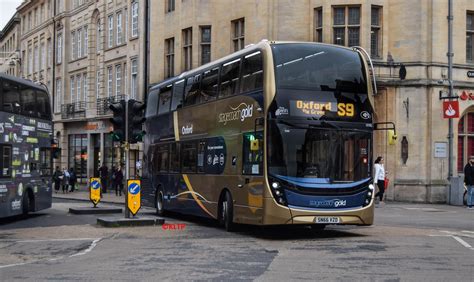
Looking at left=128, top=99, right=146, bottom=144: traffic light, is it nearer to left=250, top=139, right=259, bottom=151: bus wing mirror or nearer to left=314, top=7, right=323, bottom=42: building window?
left=250, top=139, right=259, bottom=151: bus wing mirror

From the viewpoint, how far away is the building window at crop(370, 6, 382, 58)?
103 feet

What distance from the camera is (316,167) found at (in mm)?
14930

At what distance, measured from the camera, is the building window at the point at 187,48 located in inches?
1505

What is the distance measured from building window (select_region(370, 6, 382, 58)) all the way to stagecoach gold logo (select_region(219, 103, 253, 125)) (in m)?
15.5

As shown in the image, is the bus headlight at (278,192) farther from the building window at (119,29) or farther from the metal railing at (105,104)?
the building window at (119,29)

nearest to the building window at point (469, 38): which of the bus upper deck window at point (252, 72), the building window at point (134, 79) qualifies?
the bus upper deck window at point (252, 72)

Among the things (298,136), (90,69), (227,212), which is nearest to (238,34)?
(227,212)

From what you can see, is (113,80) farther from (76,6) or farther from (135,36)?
(76,6)

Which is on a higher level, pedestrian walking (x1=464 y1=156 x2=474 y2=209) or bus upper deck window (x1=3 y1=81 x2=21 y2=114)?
bus upper deck window (x1=3 y1=81 x2=21 y2=114)

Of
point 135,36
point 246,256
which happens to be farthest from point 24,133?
point 135,36

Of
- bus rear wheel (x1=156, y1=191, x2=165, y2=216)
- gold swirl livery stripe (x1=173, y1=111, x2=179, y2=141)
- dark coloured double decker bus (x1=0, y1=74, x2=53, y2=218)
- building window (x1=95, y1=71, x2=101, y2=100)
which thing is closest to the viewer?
dark coloured double decker bus (x1=0, y1=74, x2=53, y2=218)

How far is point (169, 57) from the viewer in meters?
40.5

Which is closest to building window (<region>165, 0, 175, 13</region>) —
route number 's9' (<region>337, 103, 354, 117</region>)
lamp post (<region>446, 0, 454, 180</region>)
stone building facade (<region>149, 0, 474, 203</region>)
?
stone building facade (<region>149, 0, 474, 203</region>)

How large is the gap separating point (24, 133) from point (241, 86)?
7.96 metres
